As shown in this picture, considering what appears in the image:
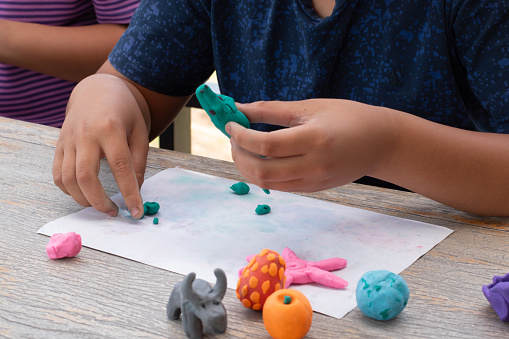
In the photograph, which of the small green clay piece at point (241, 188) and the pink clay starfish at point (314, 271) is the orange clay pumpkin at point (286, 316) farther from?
the small green clay piece at point (241, 188)

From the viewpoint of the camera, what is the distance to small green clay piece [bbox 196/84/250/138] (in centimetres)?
53

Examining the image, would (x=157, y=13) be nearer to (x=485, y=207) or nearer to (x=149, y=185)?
(x=149, y=185)

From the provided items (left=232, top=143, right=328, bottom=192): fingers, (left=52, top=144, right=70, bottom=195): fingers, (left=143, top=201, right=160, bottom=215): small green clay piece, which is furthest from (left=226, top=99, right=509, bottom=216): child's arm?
(left=52, top=144, right=70, bottom=195): fingers

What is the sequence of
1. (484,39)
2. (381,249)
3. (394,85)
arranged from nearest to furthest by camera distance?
(381,249) < (484,39) < (394,85)

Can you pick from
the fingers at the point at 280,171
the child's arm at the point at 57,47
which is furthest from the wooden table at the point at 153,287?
the child's arm at the point at 57,47

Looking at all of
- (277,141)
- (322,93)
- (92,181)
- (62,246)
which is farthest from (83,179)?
(322,93)

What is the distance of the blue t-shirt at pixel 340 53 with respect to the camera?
660 mm

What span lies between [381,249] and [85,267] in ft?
0.91

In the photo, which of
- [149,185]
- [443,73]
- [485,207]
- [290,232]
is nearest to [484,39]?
[443,73]

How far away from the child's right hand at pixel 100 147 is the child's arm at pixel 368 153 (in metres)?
0.16

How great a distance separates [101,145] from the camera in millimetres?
668

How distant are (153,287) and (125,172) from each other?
0.22 metres

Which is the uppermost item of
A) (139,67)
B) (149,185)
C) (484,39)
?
(484,39)

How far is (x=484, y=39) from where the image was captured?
641 millimetres
